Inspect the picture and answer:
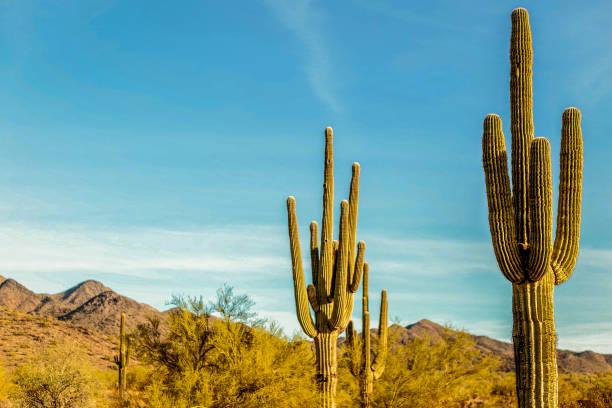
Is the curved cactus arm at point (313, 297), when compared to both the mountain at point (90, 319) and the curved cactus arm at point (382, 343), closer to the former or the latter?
the curved cactus arm at point (382, 343)

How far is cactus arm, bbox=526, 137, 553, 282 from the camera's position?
11.3 meters

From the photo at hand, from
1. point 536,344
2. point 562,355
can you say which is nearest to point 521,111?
point 536,344

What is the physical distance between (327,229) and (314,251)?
982 mm

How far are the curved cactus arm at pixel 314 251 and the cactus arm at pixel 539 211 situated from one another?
771 cm

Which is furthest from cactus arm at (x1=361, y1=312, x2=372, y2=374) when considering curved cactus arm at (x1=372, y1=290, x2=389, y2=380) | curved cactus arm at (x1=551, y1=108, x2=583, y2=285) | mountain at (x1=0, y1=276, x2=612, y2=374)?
mountain at (x1=0, y1=276, x2=612, y2=374)

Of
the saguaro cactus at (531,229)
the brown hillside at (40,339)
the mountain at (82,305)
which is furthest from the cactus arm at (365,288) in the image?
A: the mountain at (82,305)

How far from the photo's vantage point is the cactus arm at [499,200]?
11555 millimetres

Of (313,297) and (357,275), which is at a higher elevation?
(357,275)

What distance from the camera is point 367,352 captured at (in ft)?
71.8

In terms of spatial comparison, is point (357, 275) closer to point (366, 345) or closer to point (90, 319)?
point (366, 345)

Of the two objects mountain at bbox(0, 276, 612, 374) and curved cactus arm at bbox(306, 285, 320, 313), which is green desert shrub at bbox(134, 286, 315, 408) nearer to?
curved cactus arm at bbox(306, 285, 320, 313)

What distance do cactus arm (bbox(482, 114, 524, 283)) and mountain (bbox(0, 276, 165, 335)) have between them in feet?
142

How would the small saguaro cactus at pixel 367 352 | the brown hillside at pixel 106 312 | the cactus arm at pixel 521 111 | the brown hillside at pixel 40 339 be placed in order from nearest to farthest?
the cactus arm at pixel 521 111
the small saguaro cactus at pixel 367 352
the brown hillside at pixel 40 339
the brown hillside at pixel 106 312

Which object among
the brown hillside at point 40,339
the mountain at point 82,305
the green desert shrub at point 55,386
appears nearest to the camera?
the green desert shrub at point 55,386
